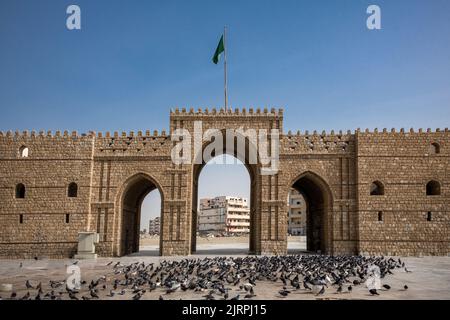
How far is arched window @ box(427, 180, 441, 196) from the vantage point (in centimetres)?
2516

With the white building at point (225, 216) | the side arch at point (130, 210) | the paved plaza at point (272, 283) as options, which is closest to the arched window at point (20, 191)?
the paved plaza at point (272, 283)

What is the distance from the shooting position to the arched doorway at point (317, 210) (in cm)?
2592

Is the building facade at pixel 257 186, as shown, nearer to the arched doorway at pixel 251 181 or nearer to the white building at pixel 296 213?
the arched doorway at pixel 251 181

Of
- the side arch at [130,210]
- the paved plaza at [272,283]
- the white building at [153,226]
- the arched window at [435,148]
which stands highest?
the arched window at [435,148]

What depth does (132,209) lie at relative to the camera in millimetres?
29250

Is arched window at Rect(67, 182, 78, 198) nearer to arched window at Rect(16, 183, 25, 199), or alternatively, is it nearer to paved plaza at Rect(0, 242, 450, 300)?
arched window at Rect(16, 183, 25, 199)

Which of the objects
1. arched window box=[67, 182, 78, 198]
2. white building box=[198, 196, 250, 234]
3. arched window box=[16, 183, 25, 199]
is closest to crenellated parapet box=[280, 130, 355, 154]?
arched window box=[67, 182, 78, 198]

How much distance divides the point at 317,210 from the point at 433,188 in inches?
309

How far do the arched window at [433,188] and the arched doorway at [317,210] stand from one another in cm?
669

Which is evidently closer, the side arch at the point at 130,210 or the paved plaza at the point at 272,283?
the paved plaza at the point at 272,283

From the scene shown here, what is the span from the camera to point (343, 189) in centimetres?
2562

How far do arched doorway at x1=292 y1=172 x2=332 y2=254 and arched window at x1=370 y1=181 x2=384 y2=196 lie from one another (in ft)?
10.5

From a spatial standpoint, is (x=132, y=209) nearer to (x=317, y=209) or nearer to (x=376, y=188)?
(x=317, y=209)
